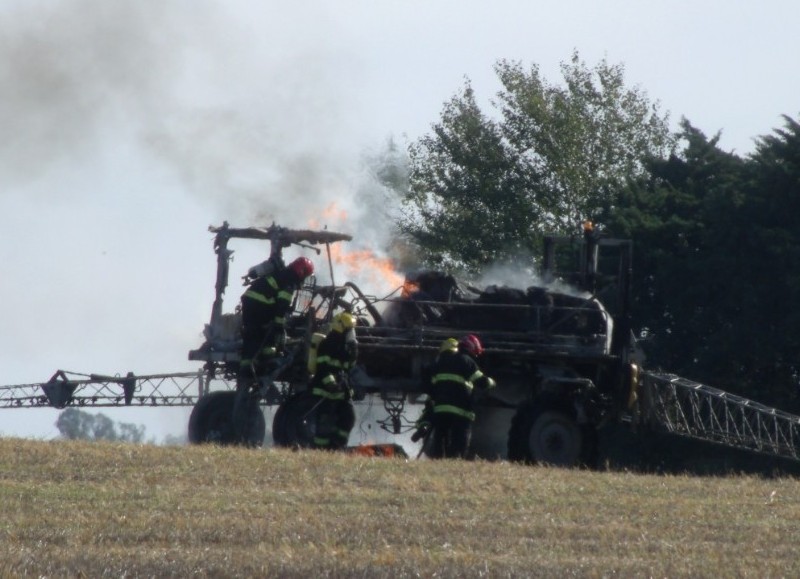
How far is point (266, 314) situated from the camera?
20594 mm

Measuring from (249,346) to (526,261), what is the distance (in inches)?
1061

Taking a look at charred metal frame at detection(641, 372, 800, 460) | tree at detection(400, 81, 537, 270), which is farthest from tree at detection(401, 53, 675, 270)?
charred metal frame at detection(641, 372, 800, 460)

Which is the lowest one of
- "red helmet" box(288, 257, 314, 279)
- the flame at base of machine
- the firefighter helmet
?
the flame at base of machine

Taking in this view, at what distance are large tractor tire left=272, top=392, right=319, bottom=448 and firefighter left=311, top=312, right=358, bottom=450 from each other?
42 cm

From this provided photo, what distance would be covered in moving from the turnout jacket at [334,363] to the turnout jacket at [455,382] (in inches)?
42.6

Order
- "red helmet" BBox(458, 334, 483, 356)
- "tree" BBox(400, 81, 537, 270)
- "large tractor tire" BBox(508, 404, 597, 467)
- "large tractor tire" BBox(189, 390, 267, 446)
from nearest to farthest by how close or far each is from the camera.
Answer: "red helmet" BBox(458, 334, 483, 356), "large tractor tire" BBox(508, 404, 597, 467), "large tractor tire" BBox(189, 390, 267, 446), "tree" BBox(400, 81, 537, 270)

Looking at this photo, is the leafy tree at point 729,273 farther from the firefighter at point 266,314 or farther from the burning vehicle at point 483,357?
the firefighter at point 266,314

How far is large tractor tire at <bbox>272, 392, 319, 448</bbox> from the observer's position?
20906 mm

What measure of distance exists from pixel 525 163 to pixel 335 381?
3141 cm

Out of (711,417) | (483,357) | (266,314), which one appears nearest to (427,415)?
(483,357)

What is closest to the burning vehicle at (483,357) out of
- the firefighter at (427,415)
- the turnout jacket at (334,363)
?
the turnout jacket at (334,363)

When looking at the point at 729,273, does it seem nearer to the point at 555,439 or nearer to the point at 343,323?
the point at 555,439

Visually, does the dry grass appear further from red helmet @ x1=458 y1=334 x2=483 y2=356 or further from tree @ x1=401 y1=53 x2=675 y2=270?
tree @ x1=401 y1=53 x2=675 y2=270

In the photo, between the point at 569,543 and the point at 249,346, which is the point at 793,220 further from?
the point at 569,543
